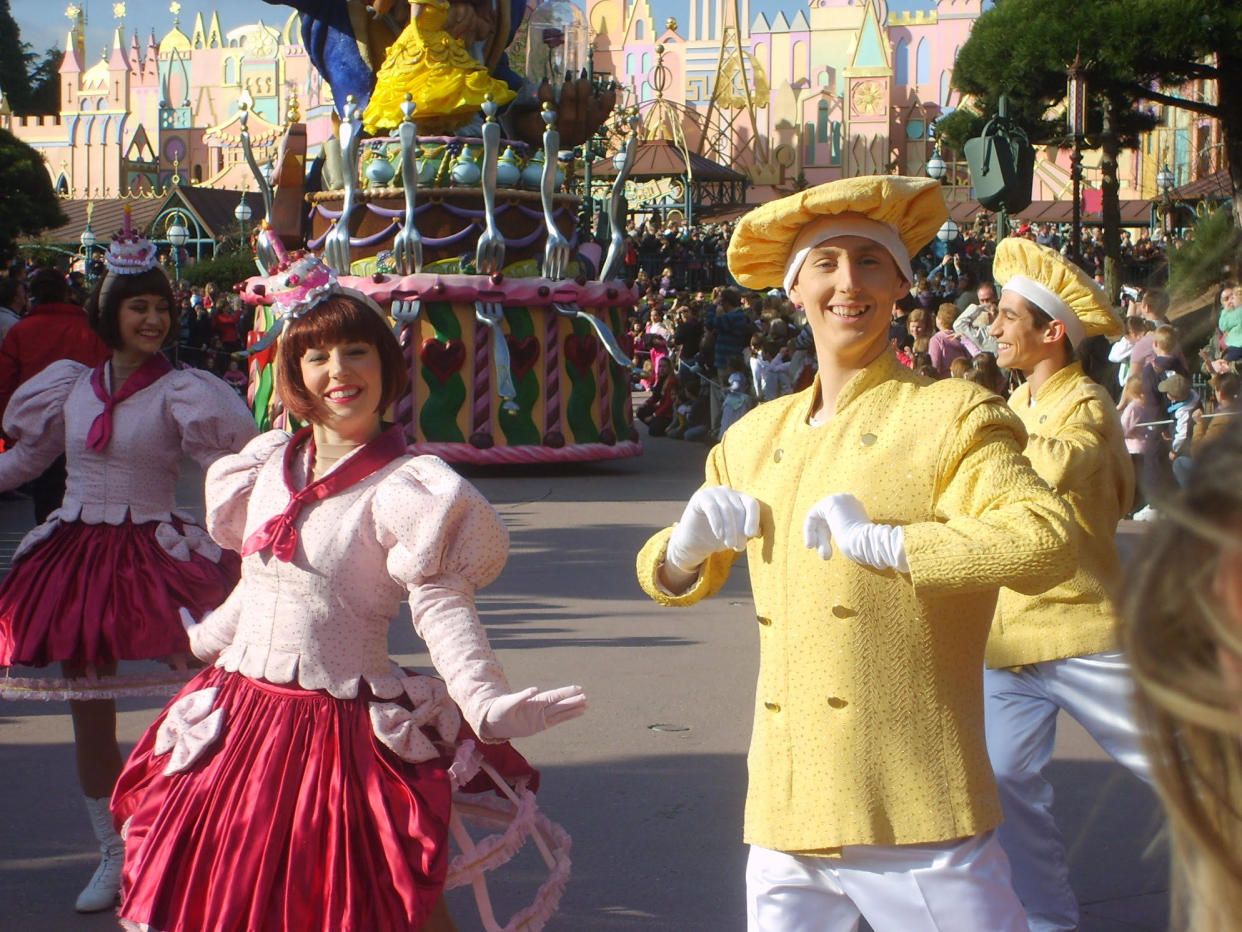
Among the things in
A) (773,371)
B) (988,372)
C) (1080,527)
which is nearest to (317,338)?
(1080,527)

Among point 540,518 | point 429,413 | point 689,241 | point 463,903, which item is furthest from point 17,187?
point 463,903

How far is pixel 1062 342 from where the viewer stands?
412 centimetres

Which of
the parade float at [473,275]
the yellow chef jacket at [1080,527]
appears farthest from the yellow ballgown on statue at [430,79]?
the yellow chef jacket at [1080,527]

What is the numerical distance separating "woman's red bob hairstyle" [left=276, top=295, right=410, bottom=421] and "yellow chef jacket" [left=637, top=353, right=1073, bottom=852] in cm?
94

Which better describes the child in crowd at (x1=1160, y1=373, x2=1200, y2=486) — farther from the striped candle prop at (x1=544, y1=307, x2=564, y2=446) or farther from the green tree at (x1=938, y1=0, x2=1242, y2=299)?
the green tree at (x1=938, y1=0, x2=1242, y2=299)

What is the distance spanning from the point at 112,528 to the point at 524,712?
1.91 meters

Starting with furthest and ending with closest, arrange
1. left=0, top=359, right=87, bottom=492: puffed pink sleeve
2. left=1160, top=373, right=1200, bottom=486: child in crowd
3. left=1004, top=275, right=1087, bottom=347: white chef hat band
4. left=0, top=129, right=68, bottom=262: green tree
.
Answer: left=0, top=129, right=68, bottom=262: green tree < left=1160, top=373, right=1200, bottom=486: child in crowd < left=0, top=359, right=87, bottom=492: puffed pink sleeve < left=1004, top=275, right=1087, bottom=347: white chef hat band

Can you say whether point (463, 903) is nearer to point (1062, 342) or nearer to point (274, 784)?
point (274, 784)

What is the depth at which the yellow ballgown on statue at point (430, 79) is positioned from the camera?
44.4 feet

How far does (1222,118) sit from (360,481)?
20853 millimetres

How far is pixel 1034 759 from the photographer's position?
12.9ft

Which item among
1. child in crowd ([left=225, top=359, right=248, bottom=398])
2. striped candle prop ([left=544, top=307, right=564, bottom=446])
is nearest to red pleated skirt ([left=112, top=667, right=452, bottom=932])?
striped candle prop ([left=544, top=307, right=564, bottom=446])

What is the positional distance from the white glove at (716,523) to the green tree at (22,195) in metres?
28.2

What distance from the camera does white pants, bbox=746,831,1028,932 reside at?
8.84ft
